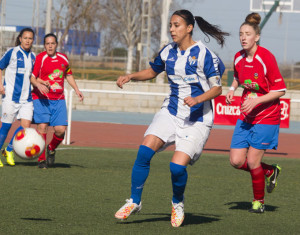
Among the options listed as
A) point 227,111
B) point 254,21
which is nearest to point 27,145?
point 254,21

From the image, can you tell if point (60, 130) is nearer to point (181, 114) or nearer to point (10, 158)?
point (10, 158)

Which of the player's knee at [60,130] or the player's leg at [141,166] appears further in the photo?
the player's knee at [60,130]

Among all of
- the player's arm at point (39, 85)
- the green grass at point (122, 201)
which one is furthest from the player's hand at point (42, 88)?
the green grass at point (122, 201)

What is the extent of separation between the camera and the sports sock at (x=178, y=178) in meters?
5.91

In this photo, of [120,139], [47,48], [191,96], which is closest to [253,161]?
[191,96]

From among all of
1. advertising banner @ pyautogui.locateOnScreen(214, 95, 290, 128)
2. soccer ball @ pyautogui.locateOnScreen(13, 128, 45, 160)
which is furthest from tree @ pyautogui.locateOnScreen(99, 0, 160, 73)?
soccer ball @ pyautogui.locateOnScreen(13, 128, 45, 160)

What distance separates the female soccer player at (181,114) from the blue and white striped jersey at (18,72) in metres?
4.18

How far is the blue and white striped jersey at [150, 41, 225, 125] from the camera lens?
20.0ft

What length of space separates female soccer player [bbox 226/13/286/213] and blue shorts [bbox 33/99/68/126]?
3.50 m

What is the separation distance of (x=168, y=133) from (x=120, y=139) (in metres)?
10.6

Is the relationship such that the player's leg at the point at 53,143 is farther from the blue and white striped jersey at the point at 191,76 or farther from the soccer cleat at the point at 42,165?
the blue and white striped jersey at the point at 191,76

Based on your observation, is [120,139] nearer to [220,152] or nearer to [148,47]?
[220,152]

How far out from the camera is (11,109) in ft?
33.3

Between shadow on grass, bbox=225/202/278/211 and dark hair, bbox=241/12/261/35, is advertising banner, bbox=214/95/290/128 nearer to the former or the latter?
shadow on grass, bbox=225/202/278/211
